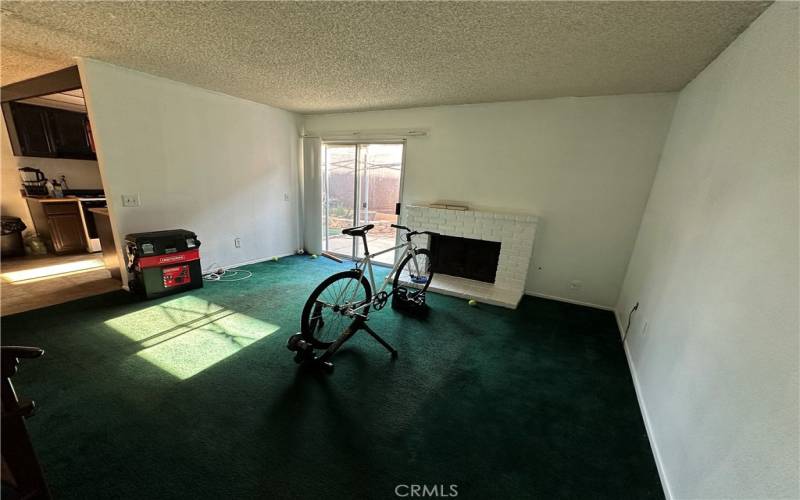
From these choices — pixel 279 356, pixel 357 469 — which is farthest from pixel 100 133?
pixel 357 469

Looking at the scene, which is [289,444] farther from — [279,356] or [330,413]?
[279,356]

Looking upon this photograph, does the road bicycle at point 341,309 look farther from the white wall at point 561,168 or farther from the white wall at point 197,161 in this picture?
the white wall at point 197,161

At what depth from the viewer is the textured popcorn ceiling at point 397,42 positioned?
153 centimetres

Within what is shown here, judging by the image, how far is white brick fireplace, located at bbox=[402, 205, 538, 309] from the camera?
3316 mm

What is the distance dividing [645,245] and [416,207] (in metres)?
2.42

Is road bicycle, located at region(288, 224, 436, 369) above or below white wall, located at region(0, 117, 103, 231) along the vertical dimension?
below

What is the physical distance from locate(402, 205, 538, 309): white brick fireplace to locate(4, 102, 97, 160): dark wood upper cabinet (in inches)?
213

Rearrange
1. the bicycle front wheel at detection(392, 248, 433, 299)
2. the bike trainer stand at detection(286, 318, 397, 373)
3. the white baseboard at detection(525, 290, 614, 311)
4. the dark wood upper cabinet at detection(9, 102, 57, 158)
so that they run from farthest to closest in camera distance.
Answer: the dark wood upper cabinet at detection(9, 102, 57, 158), the white baseboard at detection(525, 290, 614, 311), the bicycle front wheel at detection(392, 248, 433, 299), the bike trainer stand at detection(286, 318, 397, 373)

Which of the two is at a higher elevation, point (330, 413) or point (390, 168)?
point (390, 168)

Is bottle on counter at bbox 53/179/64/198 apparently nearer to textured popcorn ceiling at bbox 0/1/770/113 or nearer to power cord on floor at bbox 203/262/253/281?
textured popcorn ceiling at bbox 0/1/770/113

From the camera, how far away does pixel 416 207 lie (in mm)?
3797

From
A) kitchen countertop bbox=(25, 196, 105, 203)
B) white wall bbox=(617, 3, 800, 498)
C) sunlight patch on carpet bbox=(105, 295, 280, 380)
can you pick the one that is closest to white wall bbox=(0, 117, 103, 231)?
kitchen countertop bbox=(25, 196, 105, 203)

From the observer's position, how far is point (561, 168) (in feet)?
10.4

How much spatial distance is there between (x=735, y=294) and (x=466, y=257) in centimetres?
270
